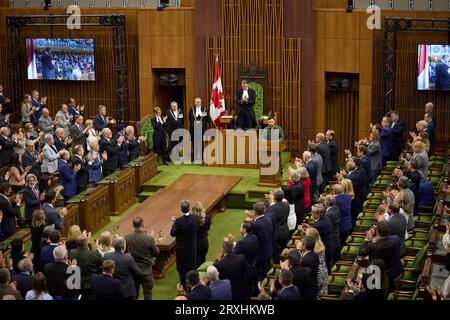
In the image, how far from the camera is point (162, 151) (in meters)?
20.0

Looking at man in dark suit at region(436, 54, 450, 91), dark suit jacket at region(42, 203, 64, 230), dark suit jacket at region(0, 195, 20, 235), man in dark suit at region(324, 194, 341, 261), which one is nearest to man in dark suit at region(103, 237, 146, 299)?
dark suit jacket at region(42, 203, 64, 230)

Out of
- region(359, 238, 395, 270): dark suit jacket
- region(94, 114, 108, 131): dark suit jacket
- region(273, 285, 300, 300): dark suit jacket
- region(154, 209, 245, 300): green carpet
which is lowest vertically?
region(154, 209, 245, 300): green carpet

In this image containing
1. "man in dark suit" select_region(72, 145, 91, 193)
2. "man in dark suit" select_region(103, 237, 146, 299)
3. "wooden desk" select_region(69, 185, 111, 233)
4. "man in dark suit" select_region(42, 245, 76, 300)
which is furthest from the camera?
"man in dark suit" select_region(72, 145, 91, 193)

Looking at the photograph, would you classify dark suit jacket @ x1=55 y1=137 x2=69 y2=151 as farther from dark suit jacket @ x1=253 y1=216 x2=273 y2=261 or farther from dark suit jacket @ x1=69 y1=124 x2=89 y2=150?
dark suit jacket @ x1=253 y1=216 x2=273 y2=261

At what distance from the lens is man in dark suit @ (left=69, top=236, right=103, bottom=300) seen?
1143 centimetres

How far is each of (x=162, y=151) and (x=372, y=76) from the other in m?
5.07

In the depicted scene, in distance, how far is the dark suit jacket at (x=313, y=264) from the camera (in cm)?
1102

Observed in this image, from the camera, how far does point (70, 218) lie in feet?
49.6

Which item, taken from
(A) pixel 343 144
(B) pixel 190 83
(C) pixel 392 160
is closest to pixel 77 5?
(B) pixel 190 83

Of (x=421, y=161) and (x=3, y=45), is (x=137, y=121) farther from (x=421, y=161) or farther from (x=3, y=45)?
(x=421, y=161)

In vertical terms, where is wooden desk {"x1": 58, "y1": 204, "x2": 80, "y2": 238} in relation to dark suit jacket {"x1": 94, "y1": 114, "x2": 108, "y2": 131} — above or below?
below

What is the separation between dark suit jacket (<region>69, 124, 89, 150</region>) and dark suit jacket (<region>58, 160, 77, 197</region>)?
8.05ft

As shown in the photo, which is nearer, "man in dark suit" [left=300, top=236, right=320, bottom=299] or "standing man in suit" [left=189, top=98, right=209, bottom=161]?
"man in dark suit" [left=300, top=236, right=320, bottom=299]

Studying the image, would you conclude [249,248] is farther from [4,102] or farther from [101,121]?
[4,102]
